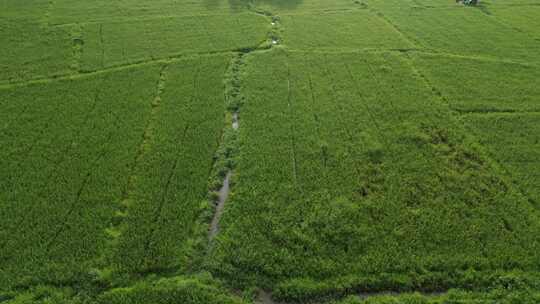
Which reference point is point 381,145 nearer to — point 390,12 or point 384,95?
point 384,95

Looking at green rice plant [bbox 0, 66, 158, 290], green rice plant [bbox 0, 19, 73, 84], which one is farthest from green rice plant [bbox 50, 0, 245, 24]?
green rice plant [bbox 0, 66, 158, 290]

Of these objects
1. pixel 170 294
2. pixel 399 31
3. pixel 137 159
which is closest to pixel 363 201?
pixel 170 294

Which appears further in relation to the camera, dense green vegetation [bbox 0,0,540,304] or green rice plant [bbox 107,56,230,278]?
green rice plant [bbox 107,56,230,278]

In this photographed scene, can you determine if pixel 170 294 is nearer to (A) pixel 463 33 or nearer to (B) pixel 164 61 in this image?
(B) pixel 164 61

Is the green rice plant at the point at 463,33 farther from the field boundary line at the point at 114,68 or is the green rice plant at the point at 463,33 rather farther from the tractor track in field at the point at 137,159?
the tractor track in field at the point at 137,159

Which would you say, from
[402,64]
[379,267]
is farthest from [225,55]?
[379,267]

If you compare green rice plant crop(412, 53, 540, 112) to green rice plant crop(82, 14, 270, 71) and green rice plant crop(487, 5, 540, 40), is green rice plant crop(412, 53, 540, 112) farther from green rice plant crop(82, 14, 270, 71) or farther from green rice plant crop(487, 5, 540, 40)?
green rice plant crop(82, 14, 270, 71)
